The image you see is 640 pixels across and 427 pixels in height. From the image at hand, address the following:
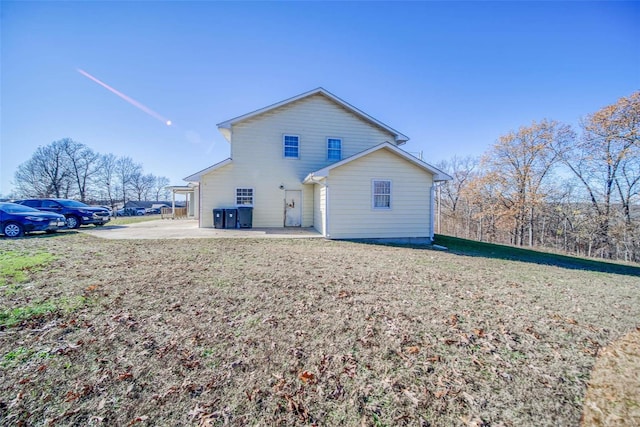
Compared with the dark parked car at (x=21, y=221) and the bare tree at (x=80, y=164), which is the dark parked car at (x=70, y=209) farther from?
the bare tree at (x=80, y=164)

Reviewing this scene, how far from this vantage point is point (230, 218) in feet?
42.4

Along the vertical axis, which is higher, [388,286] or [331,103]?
[331,103]

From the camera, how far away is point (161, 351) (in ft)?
9.00

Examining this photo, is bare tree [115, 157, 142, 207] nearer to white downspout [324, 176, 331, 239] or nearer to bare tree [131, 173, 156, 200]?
bare tree [131, 173, 156, 200]

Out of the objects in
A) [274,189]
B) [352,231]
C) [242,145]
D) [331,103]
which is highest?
[331,103]

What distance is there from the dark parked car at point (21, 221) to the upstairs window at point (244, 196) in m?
7.74

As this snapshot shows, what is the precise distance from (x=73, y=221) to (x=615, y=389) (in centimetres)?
1930

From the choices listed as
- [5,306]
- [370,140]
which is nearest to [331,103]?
[370,140]

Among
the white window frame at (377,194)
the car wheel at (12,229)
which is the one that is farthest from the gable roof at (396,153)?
the car wheel at (12,229)

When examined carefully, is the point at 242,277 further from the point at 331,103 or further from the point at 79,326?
the point at 331,103

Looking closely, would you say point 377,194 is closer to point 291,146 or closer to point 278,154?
point 291,146

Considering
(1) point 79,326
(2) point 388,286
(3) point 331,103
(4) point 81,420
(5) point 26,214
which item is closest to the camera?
(4) point 81,420

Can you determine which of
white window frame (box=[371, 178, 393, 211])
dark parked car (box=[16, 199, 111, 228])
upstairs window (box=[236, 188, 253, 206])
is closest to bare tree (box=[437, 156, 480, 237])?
white window frame (box=[371, 178, 393, 211])

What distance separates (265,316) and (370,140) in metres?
13.3
